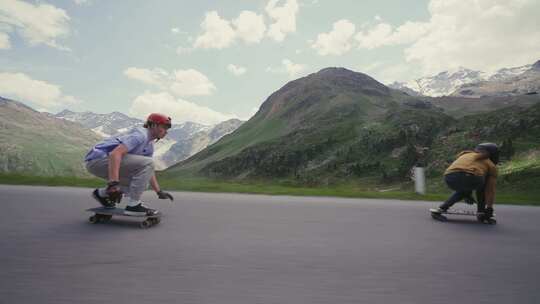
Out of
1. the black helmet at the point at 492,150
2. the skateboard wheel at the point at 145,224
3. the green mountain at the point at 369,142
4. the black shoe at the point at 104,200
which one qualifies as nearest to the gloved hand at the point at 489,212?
the black helmet at the point at 492,150

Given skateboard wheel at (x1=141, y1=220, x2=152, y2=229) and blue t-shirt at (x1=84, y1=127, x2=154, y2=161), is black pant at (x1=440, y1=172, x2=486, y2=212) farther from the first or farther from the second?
blue t-shirt at (x1=84, y1=127, x2=154, y2=161)

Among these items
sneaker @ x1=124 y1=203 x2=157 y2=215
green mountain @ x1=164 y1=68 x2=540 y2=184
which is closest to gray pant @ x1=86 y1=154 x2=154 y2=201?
sneaker @ x1=124 y1=203 x2=157 y2=215

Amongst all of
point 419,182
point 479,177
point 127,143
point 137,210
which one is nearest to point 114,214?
point 137,210

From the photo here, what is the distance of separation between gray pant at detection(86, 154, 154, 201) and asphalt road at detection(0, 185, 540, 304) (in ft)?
1.80

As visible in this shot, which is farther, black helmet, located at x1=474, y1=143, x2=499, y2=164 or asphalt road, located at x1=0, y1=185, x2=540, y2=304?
black helmet, located at x1=474, y1=143, x2=499, y2=164

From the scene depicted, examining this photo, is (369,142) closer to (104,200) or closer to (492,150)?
(492,150)

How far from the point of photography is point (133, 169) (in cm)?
593

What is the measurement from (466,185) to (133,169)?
561 cm

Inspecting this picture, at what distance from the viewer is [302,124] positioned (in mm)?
185750

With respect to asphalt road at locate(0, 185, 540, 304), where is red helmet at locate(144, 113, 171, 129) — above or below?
above

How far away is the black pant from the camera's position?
22.7 feet

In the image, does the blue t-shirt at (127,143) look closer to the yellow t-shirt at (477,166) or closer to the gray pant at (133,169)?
the gray pant at (133,169)

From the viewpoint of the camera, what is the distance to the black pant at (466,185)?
6926 mm

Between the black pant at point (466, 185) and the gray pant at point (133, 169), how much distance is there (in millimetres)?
5261
